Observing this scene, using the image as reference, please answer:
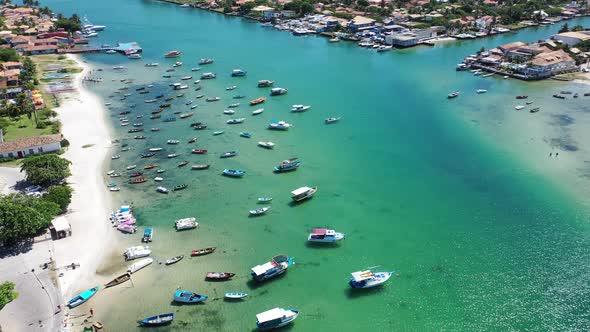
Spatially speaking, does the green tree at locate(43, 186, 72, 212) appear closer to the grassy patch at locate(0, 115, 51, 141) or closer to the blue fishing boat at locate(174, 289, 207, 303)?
the blue fishing boat at locate(174, 289, 207, 303)

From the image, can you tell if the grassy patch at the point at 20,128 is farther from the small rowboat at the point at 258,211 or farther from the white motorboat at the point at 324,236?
the white motorboat at the point at 324,236

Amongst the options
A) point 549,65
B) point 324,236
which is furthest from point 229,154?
point 549,65

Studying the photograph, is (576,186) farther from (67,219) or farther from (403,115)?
(67,219)

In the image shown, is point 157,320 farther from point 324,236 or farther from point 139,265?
point 324,236

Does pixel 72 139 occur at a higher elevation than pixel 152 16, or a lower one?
lower

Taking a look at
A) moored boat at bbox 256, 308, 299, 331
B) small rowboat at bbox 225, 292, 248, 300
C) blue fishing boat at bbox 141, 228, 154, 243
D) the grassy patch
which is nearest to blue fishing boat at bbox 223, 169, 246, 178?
blue fishing boat at bbox 141, 228, 154, 243

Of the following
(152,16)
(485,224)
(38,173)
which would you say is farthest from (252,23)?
(485,224)
